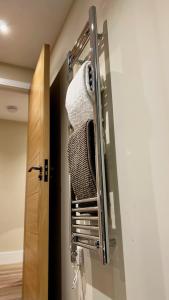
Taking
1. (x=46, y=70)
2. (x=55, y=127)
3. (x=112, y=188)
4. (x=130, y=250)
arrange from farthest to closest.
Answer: (x=55, y=127)
(x=46, y=70)
(x=112, y=188)
(x=130, y=250)

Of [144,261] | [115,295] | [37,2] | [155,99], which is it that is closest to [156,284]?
[144,261]

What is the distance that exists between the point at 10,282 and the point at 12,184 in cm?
160

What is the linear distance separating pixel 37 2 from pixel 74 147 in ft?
3.90

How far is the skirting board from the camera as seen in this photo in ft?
11.7

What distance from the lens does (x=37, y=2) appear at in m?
1.71

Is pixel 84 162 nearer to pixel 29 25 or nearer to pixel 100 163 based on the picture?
pixel 100 163

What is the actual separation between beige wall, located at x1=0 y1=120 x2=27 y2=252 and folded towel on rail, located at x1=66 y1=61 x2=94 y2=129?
9.54 ft

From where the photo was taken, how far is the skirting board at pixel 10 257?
3557mm

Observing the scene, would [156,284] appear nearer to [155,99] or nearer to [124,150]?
[124,150]

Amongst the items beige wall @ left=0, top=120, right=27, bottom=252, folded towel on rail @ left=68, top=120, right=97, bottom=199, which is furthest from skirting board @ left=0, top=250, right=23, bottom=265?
folded towel on rail @ left=68, top=120, right=97, bottom=199

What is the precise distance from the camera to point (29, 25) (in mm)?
1933

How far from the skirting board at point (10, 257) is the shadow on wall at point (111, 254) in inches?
108

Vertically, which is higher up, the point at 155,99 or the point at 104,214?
the point at 155,99

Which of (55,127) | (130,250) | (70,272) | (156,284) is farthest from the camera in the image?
(55,127)
